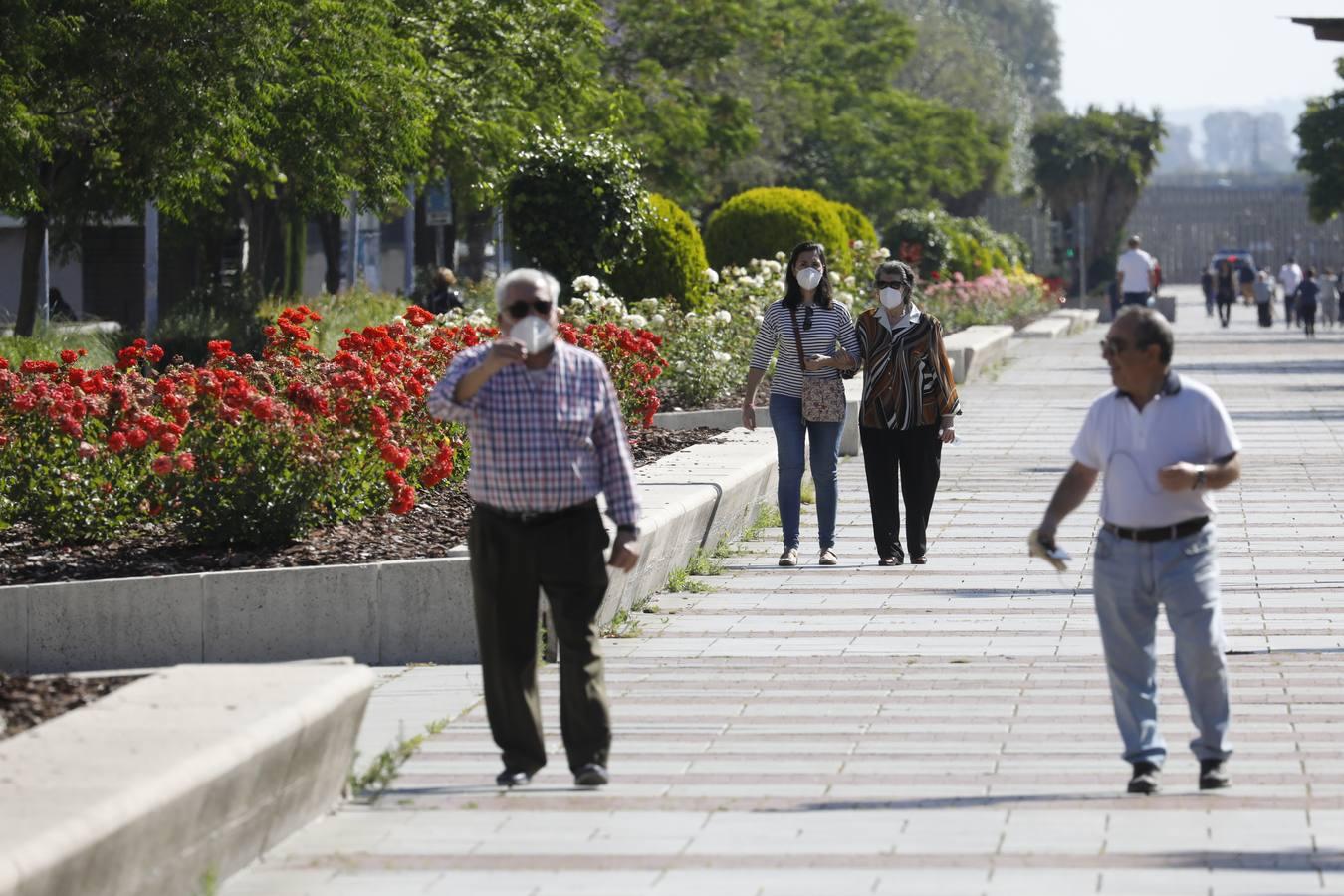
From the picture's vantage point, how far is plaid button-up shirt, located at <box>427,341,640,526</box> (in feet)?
23.6

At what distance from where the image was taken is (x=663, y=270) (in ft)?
82.6

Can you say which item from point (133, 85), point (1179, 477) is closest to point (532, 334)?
point (1179, 477)

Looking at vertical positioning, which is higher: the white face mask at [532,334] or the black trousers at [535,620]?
the white face mask at [532,334]

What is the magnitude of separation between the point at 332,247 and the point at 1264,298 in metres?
24.4

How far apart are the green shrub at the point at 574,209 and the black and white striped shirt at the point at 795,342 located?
11.2 metres

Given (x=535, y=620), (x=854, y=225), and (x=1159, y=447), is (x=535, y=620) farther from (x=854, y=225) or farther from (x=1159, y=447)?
(x=854, y=225)

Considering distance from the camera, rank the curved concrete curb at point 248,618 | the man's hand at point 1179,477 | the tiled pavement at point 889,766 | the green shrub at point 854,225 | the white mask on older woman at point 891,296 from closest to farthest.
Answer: the tiled pavement at point 889,766 < the man's hand at point 1179,477 < the curved concrete curb at point 248,618 < the white mask on older woman at point 891,296 < the green shrub at point 854,225

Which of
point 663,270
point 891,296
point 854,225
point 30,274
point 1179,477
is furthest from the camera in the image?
point 854,225

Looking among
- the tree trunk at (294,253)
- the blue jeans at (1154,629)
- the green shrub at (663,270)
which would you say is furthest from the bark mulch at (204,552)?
the tree trunk at (294,253)

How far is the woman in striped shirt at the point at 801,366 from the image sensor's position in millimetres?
12938

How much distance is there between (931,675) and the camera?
9.53m

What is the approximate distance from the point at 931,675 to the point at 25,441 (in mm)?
4550

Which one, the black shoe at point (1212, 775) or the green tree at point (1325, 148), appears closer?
the black shoe at point (1212, 775)

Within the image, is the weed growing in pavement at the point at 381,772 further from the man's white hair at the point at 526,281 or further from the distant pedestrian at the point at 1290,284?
the distant pedestrian at the point at 1290,284
